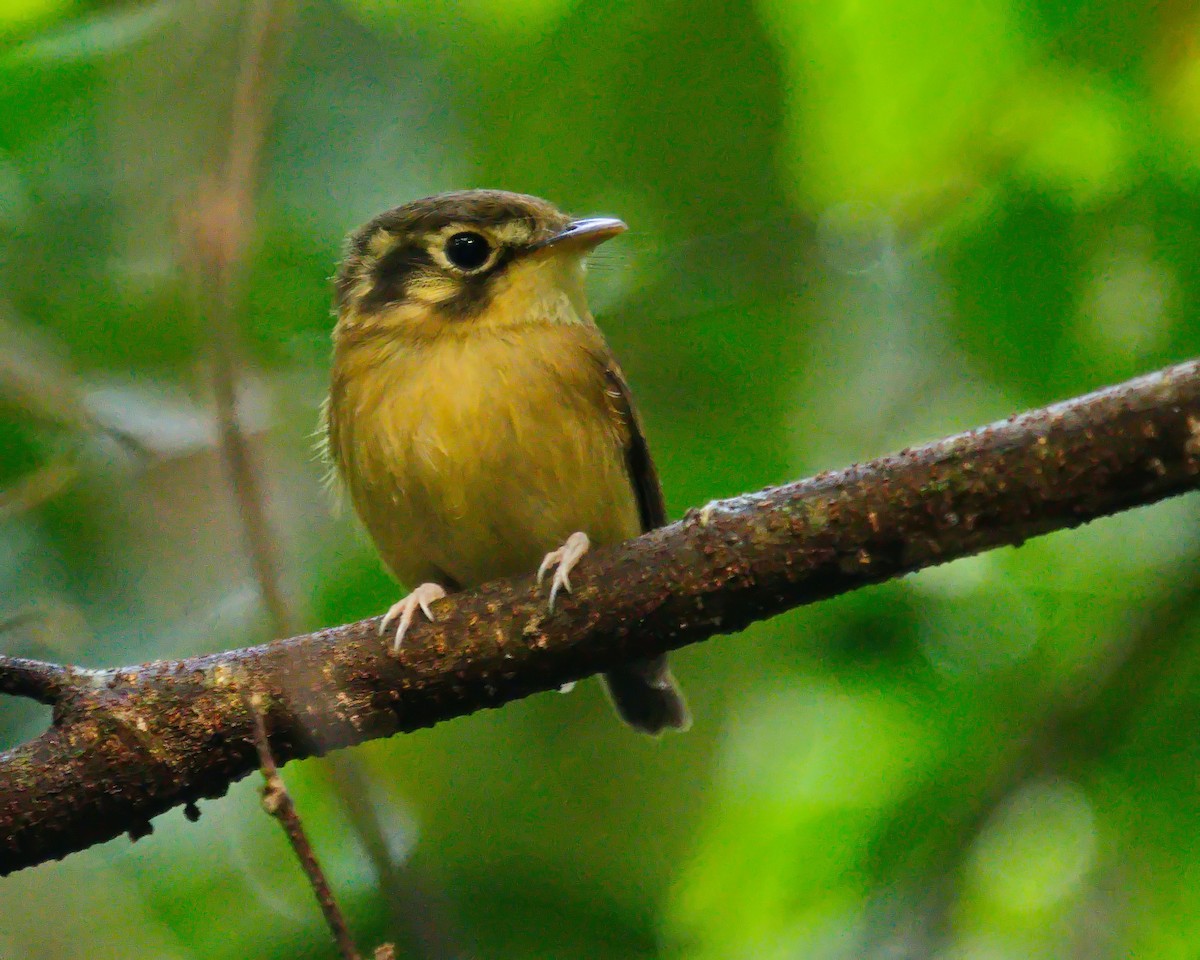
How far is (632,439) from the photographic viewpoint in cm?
Result: 381

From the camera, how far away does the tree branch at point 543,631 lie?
2477 mm

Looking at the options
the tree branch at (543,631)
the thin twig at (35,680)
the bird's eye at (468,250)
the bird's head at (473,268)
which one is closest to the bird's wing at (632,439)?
the bird's head at (473,268)

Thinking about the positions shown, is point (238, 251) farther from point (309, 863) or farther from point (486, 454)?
point (309, 863)

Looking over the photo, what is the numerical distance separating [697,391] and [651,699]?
874 mm

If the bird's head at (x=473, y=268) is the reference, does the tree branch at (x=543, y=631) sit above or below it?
below

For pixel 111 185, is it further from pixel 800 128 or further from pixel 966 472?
pixel 966 472

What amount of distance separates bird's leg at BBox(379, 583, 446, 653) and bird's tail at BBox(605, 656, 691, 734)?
3.22 ft

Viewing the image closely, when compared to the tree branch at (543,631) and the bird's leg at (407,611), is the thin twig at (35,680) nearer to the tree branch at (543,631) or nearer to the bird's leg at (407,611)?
the tree branch at (543,631)

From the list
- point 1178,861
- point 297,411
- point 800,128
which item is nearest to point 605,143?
point 800,128

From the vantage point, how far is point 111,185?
13.3 ft

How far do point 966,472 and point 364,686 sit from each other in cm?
123

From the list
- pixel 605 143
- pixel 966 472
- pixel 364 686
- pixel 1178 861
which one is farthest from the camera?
pixel 605 143

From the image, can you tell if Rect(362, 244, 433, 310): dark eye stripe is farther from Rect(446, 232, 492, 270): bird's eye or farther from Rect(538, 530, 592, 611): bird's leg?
Rect(538, 530, 592, 611): bird's leg

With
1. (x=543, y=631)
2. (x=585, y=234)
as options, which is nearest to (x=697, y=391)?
(x=585, y=234)
